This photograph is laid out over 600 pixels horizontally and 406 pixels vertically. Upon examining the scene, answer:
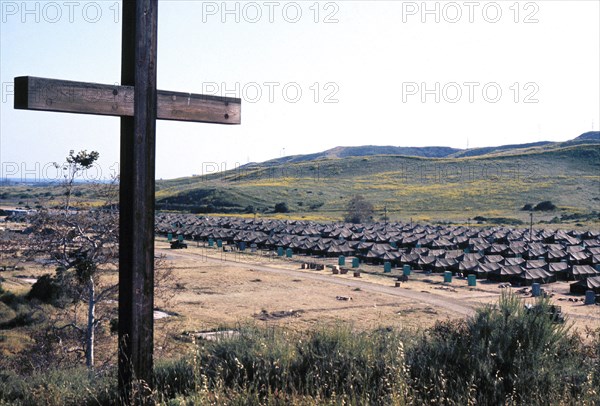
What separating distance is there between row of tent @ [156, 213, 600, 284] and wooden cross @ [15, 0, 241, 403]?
146 ft

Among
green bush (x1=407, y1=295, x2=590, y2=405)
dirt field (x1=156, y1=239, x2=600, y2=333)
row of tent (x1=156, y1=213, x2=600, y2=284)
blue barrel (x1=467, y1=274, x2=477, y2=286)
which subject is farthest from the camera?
row of tent (x1=156, y1=213, x2=600, y2=284)

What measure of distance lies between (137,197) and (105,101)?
709 mm

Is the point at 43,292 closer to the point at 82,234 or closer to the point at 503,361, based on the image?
the point at 82,234

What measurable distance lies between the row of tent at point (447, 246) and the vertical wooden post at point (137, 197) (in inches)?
1752

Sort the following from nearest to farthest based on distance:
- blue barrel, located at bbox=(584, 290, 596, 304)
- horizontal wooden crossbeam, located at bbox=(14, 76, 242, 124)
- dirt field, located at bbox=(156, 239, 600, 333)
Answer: horizontal wooden crossbeam, located at bbox=(14, 76, 242, 124) < dirt field, located at bbox=(156, 239, 600, 333) < blue barrel, located at bbox=(584, 290, 596, 304)

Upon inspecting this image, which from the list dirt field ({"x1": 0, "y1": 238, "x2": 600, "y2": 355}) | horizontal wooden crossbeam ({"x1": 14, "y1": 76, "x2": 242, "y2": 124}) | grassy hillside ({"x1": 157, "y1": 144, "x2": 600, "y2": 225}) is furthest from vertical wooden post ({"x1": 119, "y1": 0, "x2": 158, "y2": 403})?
grassy hillside ({"x1": 157, "y1": 144, "x2": 600, "y2": 225})

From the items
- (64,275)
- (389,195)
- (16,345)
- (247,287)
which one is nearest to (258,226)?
(247,287)

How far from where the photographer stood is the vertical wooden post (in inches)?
179

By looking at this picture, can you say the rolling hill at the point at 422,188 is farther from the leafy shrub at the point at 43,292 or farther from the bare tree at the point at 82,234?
the bare tree at the point at 82,234

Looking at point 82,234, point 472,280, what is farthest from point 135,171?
point 472,280

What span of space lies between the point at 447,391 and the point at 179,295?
119 feet

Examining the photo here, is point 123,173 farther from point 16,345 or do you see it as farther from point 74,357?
point 16,345

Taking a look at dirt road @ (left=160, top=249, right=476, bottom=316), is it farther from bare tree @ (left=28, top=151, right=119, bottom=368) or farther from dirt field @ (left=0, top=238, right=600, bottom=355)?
bare tree @ (left=28, top=151, right=119, bottom=368)

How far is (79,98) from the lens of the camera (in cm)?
441
